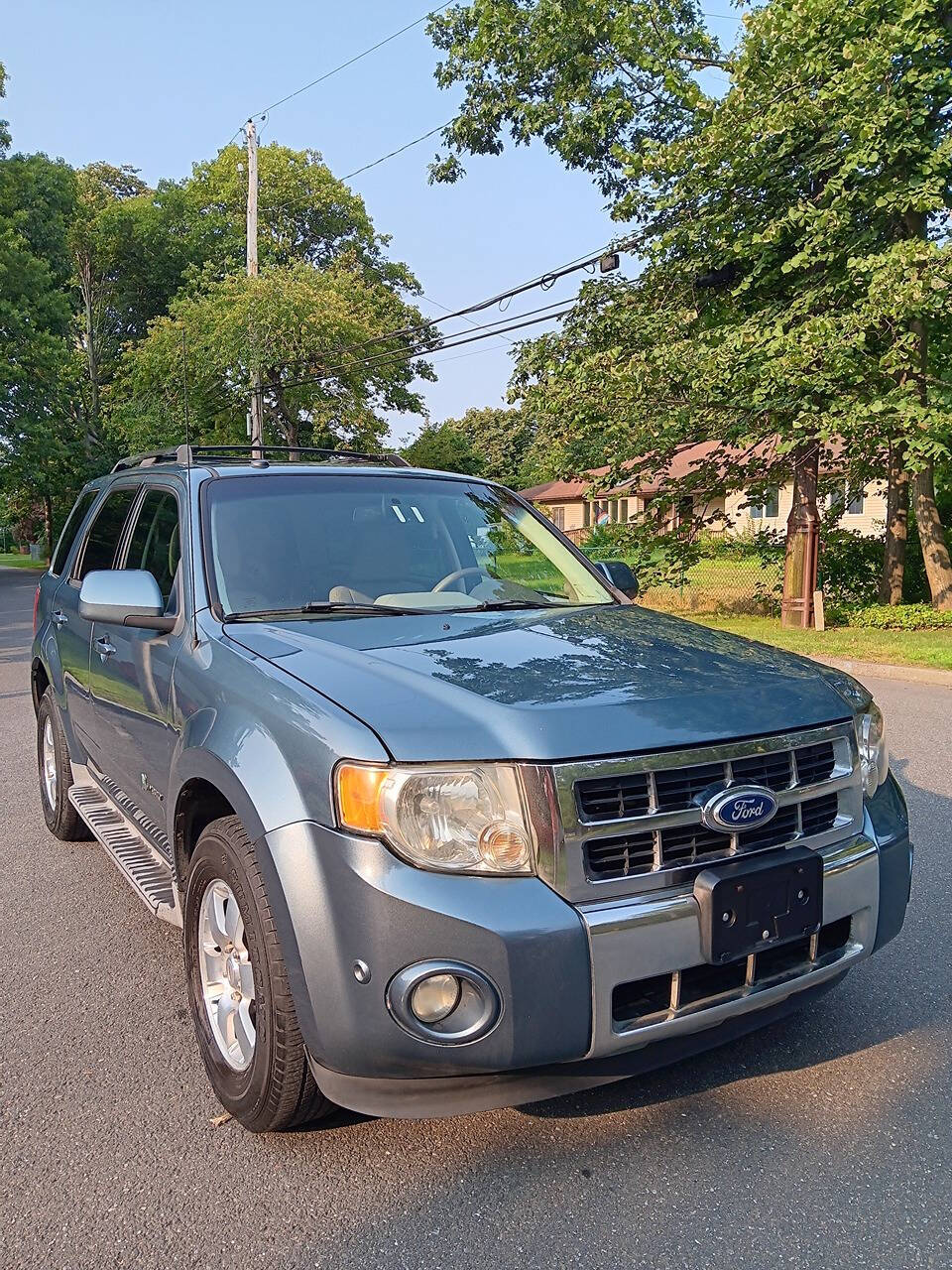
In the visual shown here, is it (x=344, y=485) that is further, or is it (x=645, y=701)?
(x=344, y=485)

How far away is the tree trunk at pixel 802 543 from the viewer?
15.3m

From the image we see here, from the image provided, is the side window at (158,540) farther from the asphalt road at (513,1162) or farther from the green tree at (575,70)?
the green tree at (575,70)

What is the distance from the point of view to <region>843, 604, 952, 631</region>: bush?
14555 millimetres

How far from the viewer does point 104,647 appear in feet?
13.4

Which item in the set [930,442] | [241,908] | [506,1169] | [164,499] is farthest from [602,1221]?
[930,442]

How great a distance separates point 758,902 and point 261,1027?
126 cm

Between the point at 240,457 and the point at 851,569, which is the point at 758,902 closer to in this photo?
the point at 240,457

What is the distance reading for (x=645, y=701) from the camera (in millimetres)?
2451

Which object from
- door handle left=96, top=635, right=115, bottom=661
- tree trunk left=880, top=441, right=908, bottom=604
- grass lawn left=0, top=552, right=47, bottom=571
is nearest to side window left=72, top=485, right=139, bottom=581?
door handle left=96, top=635, right=115, bottom=661

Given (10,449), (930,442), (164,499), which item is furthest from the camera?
(10,449)

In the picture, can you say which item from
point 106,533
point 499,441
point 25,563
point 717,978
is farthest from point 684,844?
point 499,441

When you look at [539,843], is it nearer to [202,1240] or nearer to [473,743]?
[473,743]

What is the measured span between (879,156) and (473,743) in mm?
13757

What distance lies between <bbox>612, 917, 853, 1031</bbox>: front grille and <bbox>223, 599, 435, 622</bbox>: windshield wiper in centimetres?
155
